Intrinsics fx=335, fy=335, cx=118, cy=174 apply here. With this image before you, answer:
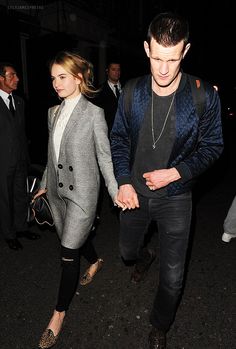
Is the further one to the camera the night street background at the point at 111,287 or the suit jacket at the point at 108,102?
the suit jacket at the point at 108,102

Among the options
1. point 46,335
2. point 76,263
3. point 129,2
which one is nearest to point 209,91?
point 76,263

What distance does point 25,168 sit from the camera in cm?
427

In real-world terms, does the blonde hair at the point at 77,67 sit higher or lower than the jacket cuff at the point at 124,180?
higher

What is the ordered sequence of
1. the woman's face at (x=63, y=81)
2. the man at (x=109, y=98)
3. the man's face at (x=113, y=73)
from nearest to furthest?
the woman's face at (x=63, y=81), the man at (x=109, y=98), the man's face at (x=113, y=73)

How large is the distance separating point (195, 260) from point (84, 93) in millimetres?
2429

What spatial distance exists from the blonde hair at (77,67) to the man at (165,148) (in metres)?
0.38

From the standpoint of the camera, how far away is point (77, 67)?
254 centimetres

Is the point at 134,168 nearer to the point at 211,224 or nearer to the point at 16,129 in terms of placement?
the point at 16,129

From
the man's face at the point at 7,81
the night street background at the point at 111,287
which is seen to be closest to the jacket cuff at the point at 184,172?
the night street background at the point at 111,287

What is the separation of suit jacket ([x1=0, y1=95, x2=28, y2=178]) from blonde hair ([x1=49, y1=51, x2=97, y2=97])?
1577 mm

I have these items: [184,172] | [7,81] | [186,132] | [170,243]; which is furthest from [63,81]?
[7,81]

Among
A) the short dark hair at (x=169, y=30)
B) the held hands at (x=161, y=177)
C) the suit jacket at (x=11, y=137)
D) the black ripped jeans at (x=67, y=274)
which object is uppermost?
the short dark hair at (x=169, y=30)

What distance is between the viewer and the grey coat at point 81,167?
2.57 metres

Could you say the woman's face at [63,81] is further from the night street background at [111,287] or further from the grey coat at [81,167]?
the night street background at [111,287]
